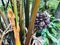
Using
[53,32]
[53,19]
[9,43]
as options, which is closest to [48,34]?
[53,32]

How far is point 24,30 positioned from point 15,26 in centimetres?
12

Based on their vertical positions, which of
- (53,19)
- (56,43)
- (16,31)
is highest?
(16,31)

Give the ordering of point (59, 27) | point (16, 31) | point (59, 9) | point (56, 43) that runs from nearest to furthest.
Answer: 1. point (16, 31)
2. point (56, 43)
3. point (59, 27)
4. point (59, 9)

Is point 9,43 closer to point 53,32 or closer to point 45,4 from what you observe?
point 53,32

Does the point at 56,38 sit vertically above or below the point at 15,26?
below

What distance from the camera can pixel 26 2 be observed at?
2.24 feet

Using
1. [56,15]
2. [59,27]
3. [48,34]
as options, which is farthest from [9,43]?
[56,15]

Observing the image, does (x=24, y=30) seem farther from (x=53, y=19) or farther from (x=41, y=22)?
(x=53, y=19)

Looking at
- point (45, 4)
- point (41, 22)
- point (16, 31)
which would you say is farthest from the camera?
point (45, 4)

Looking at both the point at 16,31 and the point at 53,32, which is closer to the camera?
the point at 16,31

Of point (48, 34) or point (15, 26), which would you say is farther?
point (48, 34)

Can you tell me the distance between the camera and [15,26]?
0.56 meters

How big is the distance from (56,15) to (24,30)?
2.38 ft

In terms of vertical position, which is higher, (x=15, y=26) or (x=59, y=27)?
(x=15, y=26)
